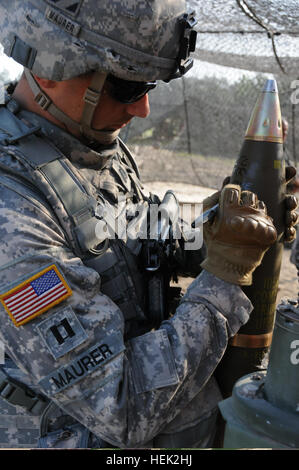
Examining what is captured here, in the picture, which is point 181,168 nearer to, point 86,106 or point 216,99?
point 216,99

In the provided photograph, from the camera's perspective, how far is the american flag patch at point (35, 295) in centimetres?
152

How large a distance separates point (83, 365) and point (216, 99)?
896cm

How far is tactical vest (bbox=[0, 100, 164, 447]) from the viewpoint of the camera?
1675mm

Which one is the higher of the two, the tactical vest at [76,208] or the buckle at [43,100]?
the buckle at [43,100]

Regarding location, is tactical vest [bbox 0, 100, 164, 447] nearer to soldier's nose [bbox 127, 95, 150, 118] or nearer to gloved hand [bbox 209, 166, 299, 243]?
soldier's nose [bbox 127, 95, 150, 118]

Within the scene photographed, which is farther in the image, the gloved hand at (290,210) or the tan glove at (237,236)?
the gloved hand at (290,210)

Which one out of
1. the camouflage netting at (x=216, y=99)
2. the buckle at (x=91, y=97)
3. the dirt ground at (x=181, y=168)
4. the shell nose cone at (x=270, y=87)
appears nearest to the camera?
the buckle at (x=91, y=97)

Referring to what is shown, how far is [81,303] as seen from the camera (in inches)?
63.3

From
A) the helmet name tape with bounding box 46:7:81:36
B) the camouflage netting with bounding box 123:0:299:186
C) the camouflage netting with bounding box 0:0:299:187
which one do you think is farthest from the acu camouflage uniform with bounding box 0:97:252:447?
the camouflage netting with bounding box 0:0:299:187

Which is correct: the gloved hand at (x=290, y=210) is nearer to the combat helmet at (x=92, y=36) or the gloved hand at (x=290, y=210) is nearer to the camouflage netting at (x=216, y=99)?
the combat helmet at (x=92, y=36)

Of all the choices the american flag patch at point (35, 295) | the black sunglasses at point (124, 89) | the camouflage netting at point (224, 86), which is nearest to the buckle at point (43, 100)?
the black sunglasses at point (124, 89)

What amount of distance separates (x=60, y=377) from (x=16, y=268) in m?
0.36

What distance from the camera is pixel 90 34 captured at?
5.85 ft
